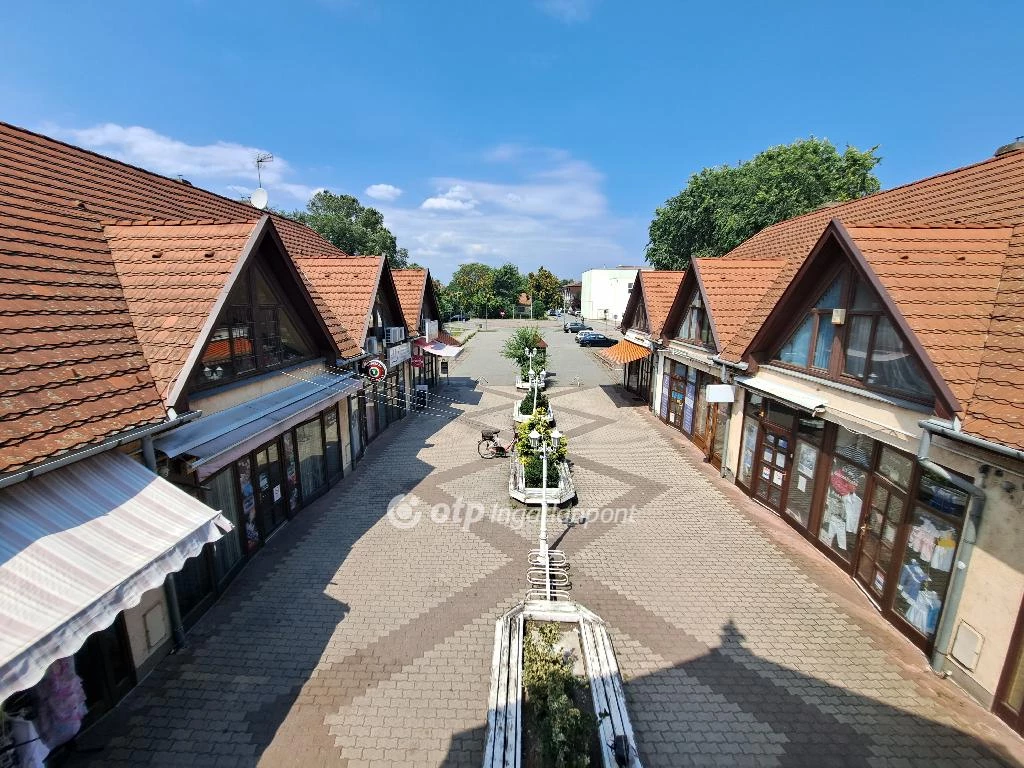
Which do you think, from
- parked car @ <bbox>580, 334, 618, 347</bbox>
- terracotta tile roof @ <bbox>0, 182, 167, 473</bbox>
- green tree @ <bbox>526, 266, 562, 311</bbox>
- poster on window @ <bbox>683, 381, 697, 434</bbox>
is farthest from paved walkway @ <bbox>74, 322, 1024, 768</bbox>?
green tree @ <bbox>526, 266, 562, 311</bbox>

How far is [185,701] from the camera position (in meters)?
5.88

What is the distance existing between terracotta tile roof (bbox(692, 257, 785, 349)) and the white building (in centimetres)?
5388

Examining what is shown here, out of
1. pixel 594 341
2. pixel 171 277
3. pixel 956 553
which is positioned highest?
pixel 171 277

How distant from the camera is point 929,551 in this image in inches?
262

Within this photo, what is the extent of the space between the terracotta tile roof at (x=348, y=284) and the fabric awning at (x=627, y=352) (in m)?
10.9

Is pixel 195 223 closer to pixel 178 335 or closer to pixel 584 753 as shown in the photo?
pixel 178 335

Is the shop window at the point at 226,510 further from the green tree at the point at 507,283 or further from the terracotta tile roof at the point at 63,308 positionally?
the green tree at the point at 507,283

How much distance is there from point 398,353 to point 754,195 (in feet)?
94.3

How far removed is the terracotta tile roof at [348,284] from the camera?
1413cm

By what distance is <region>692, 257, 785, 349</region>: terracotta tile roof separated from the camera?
13562mm

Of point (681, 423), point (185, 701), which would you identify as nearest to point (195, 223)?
point (185, 701)

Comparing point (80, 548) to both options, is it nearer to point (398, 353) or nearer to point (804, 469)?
point (804, 469)

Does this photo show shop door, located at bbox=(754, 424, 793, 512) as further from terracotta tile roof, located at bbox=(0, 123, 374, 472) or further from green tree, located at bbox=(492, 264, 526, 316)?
green tree, located at bbox=(492, 264, 526, 316)

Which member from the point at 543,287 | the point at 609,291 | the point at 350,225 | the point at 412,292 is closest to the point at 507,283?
the point at 543,287
